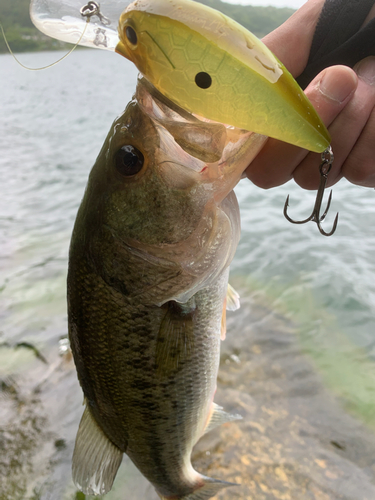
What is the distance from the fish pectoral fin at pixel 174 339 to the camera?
4.98ft

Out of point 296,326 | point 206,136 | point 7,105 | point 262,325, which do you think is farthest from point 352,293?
point 7,105

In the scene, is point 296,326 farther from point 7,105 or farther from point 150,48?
point 7,105

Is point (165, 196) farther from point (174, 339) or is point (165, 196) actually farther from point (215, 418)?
point (215, 418)

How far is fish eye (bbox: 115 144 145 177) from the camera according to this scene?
4.14 ft

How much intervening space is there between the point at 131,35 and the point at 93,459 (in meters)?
1.77

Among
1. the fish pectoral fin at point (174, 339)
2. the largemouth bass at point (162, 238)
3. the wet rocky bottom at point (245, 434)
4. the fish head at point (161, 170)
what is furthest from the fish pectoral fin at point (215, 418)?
the fish head at point (161, 170)

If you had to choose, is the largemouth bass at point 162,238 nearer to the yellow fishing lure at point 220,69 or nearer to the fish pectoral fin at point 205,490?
the yellow fishing lure at point 220,69

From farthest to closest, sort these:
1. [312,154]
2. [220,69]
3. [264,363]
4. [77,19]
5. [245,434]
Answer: [264,363]
[245,434]
[312,154]
[77,19]
[220,69]

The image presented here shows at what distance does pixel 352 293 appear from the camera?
5.96 meters

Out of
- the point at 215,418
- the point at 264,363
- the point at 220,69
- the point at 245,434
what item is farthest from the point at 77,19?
the point at 264,363

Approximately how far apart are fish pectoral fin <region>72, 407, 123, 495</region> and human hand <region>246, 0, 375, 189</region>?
4.60 ft

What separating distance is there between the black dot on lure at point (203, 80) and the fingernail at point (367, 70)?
889mm

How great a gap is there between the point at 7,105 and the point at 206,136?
3144 cm

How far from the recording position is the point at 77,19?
1.19m
